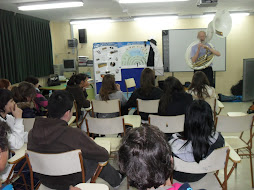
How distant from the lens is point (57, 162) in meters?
1.88

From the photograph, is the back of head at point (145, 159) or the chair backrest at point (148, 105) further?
the chair backrest at point (148, 105)

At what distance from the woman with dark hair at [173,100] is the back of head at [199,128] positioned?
3.61ft

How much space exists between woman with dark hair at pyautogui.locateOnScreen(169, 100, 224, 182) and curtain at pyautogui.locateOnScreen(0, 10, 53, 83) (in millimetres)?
4830

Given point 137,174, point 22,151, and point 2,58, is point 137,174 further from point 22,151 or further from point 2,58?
point 2,58

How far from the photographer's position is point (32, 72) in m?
6.88

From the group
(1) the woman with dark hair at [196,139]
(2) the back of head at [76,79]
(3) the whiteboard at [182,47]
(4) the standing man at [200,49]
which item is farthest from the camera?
(3) the whiteboard at [182,47]

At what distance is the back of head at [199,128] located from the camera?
6.35 ft

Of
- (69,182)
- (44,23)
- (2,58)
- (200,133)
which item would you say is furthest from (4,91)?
(44,23)

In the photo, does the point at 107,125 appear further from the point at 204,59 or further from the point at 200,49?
the point at 200,49

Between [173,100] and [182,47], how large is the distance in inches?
206

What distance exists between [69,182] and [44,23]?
6.57 meters

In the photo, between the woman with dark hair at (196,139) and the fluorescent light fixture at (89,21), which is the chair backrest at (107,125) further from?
the fluorescent light fixture at (89,21)

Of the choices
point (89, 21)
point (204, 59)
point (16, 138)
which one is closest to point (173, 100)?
point (16, 138)

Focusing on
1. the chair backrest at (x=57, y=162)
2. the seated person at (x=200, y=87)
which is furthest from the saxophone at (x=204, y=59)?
the chair backrest at (x=57, y=162)
